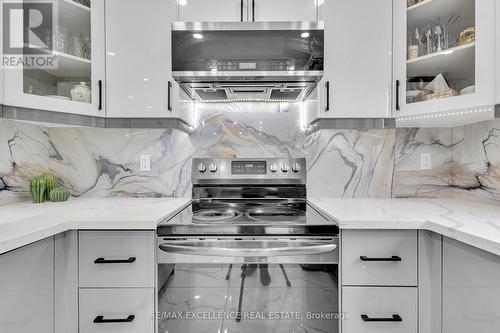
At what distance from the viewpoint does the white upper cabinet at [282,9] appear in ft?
5.22

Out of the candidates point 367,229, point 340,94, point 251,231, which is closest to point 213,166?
point 251,231

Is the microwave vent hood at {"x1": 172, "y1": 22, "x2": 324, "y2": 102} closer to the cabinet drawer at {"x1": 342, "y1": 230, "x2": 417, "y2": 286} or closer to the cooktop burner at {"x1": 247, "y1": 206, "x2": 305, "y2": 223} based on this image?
the cooktop burner at {"x1": 247, "y1": 206, "x2": 305, "y2": 223}

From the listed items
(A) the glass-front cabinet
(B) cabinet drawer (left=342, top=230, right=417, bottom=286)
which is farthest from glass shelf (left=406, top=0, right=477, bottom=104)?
(B) cabinet drawer (left=342, top=230, right=417, bottom=286)

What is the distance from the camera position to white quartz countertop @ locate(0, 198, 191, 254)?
1.03 m

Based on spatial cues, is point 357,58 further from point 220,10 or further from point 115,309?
point 115,309

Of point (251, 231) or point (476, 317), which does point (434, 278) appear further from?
point (251, 231)

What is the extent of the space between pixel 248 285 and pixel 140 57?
1.33m

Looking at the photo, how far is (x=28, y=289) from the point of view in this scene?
105 centimetres

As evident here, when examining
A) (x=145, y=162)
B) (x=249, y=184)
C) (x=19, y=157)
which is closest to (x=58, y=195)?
(x=19, y=157)

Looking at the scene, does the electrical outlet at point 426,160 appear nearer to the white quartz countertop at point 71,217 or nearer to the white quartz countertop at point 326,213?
the white quartz countertop at point 326,213

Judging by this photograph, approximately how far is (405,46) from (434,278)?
1162 mm

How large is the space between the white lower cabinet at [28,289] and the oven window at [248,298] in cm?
43

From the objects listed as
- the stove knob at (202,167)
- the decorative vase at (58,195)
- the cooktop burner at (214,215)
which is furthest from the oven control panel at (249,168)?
the decorative vase at (58,195)

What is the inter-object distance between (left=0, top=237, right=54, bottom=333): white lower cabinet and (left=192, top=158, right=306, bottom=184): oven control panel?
0.96m
